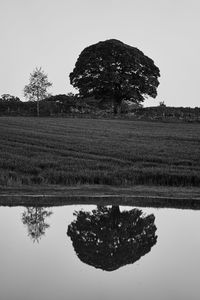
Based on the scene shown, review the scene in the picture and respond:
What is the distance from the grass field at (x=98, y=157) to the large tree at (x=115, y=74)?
27039 millimetres

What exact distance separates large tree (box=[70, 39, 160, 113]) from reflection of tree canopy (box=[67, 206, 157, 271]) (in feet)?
206

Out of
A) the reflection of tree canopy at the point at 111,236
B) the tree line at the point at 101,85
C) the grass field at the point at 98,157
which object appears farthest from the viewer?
the tree line at the point at 101,85

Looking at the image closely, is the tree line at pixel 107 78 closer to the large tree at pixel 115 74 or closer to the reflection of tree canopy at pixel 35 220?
the large tree at pixel 115 74

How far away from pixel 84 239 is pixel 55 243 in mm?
1089

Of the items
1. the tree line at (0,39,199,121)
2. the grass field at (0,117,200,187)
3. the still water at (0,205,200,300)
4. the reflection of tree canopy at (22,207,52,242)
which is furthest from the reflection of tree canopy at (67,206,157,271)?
the tree line at (0,39,199,121)

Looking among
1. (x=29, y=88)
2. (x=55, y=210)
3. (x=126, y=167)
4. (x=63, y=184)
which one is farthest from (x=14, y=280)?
(x=29, y=88)

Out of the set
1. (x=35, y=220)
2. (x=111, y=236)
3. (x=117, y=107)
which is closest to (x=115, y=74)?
(x=117, y=107)

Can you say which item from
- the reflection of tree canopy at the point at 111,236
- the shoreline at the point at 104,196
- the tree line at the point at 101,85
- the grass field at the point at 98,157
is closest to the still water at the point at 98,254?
the reflection of tree canopy at the point at 111,236

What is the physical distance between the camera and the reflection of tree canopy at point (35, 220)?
14.4 meters

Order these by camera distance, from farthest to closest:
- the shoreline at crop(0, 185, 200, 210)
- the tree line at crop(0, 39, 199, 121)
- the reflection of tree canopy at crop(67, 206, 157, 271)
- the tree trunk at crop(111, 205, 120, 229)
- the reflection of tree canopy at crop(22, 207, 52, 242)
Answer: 1. the tree line at crop(0, 39, 199, 121)
2. the shoreline at crop(0, 185, 200, 210)
3. the tree trunk at crop(111, 205, 120, 229)
4. the reflection of tree canopy at crop(22, 207, 52, 242)
5. the reflection of tree canopy at crop(67, 206, 157, 271)

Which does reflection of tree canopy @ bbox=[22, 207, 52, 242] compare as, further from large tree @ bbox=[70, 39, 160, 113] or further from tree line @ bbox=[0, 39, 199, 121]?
large tree @ bbox=[70, 39, 160, 113]

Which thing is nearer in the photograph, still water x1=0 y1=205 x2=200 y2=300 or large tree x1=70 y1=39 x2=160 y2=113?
still water x1=0 y1=205 x2=200 y2=300

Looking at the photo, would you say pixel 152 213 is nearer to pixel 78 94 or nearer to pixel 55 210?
pixel 55 210

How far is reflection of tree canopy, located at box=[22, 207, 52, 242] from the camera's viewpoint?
1444 cm
